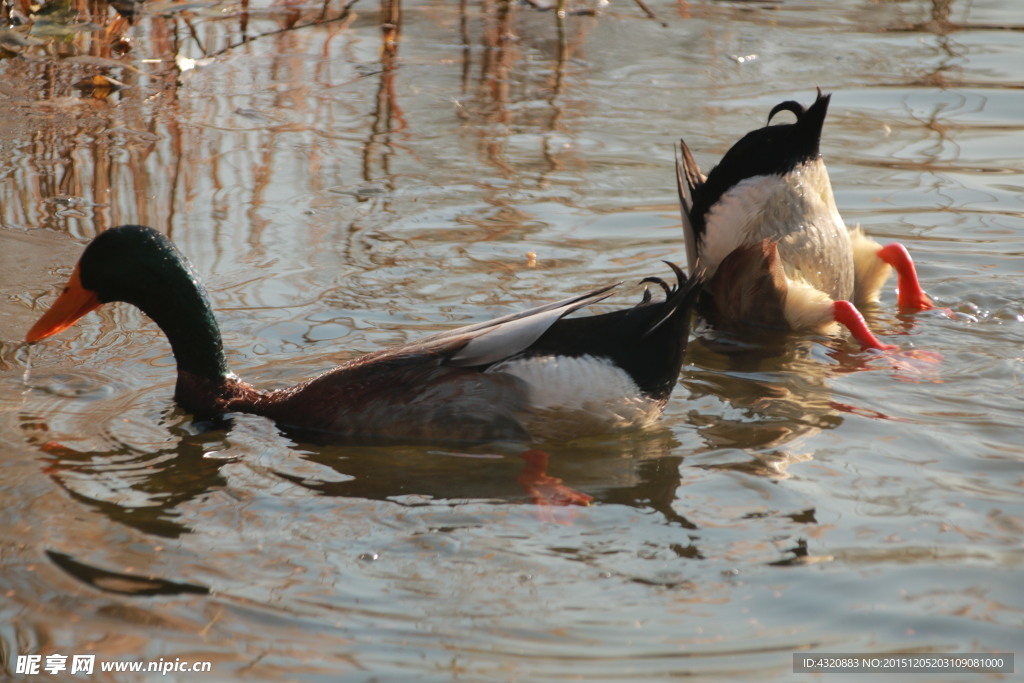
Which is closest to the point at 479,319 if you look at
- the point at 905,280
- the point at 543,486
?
the point at 543,486

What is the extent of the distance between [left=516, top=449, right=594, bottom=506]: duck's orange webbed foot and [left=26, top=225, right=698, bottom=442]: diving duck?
0.17 metres

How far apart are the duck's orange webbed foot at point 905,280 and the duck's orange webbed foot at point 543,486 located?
7.23ft

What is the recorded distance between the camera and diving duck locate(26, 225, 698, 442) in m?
3.96

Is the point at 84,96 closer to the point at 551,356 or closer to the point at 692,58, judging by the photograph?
the point at 692,58

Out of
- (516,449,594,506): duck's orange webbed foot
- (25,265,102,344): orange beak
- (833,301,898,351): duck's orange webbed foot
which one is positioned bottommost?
(516,449,594,506): duck's orange webbed foot

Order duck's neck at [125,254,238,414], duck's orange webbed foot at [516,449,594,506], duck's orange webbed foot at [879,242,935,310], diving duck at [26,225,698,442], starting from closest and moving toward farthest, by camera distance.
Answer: duck's orange webbed foot at [516,449,594,506] → diving duck at [26,225,698,442] → duck's neck at [125,254,238,414] → duck's orange webbed foot at [879,242,935,310]

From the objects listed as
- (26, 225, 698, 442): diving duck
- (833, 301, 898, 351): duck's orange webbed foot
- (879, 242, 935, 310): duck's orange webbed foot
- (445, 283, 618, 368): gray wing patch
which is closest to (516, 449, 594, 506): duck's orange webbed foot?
(26, 225, 698, 442): diving duck

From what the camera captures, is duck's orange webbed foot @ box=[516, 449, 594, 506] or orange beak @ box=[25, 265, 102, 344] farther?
orange beak @ box=[25, 265, 102, 344]

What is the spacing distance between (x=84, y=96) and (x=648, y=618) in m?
5.90

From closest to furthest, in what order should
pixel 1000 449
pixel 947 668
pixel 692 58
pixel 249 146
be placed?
pixel 947 668 → pixel 1000 449 → pixel 249 146 → pixel 692 58

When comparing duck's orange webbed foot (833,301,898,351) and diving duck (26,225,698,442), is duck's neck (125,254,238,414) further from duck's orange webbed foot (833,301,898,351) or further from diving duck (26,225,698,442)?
duck's orange webbed foot (833,301,898,351)

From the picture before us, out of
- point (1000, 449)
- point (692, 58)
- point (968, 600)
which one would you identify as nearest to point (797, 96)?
point (692, 58)

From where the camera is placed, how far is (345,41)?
888 cm

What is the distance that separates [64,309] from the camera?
4.35 metres
